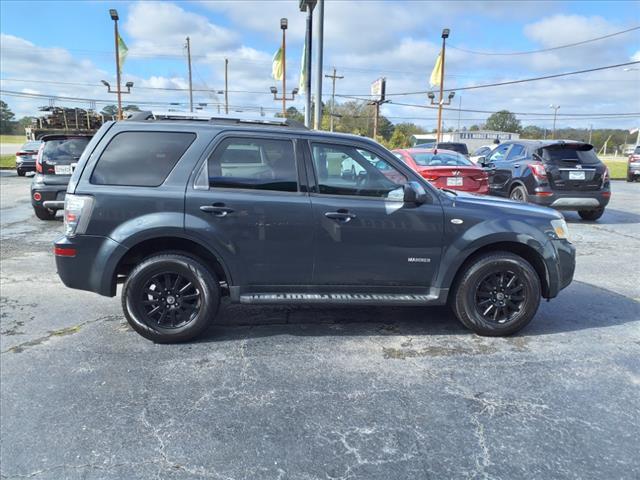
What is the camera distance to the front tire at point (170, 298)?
3932 mm

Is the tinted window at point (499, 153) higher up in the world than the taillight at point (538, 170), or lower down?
higher up

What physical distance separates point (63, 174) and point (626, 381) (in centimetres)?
944

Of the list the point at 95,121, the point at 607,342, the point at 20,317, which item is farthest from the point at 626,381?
the point at 95,121

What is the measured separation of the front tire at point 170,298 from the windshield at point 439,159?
692 cm

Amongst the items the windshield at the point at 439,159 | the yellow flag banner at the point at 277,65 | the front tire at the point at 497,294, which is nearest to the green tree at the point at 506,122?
the yellow flag banner at the point at 277,65

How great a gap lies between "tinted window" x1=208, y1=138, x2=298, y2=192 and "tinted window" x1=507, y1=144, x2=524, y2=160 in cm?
857

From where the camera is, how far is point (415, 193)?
156 inches

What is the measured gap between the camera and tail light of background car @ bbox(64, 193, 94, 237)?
3826 millimetres

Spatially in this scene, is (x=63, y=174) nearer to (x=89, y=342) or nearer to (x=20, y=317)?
(x=20, y=317)

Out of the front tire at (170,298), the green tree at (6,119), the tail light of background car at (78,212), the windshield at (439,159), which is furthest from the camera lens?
the green tree at (6,119)

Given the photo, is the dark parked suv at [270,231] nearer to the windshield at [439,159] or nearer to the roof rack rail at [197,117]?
the roof rack rail at [197,117]

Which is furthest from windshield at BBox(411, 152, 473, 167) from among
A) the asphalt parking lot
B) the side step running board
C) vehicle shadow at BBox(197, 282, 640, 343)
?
the side step running board

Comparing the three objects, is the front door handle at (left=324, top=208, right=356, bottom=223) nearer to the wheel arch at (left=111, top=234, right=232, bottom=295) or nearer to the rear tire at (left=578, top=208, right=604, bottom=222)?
the wheel arch at (left=111, top=234, right=232, bottom=295)

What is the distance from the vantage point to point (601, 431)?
2865mm
